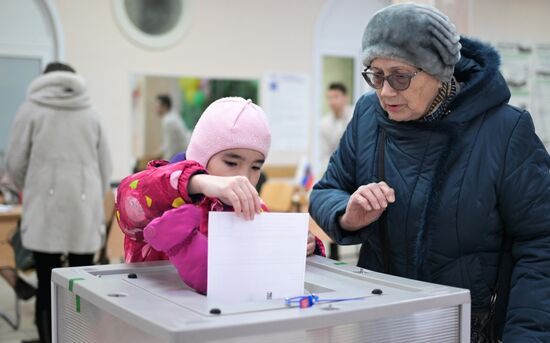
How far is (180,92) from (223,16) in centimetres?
95

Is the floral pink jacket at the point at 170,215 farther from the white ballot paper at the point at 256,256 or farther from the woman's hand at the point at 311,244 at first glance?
the woman's hand at the point at 311,244

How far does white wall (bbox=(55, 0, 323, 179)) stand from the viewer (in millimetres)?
6844

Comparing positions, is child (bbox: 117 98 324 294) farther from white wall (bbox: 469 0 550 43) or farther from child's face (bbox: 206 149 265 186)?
white wall (bbox: 469 0 550 43)

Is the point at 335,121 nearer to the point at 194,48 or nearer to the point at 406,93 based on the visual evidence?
the point at 194,48

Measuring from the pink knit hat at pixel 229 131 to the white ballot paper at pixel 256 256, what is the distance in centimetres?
A: 27

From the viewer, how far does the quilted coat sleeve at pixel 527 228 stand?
4.68ft

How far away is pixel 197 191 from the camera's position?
1.31 m

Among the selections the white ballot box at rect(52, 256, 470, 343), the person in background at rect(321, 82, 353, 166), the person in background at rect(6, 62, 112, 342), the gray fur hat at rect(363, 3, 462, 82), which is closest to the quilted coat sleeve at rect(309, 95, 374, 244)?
the white ballot box at rect(52, 256, 470, 343)

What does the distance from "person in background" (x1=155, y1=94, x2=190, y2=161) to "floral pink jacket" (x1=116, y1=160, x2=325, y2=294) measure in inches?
230

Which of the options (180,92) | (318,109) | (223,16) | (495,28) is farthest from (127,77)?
(495,28)

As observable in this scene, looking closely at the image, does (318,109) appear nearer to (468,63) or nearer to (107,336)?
(468,63)

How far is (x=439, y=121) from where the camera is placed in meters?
1.54

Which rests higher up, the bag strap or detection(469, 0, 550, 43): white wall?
detection(469, 0, 550, 43): white wall

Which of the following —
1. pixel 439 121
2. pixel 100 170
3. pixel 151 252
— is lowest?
pixel 100 170
